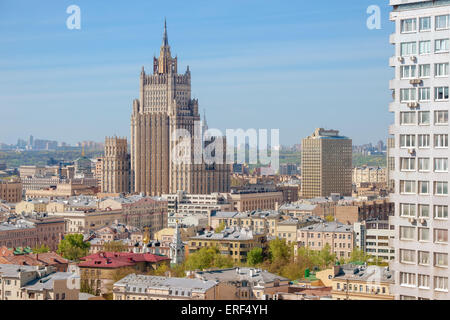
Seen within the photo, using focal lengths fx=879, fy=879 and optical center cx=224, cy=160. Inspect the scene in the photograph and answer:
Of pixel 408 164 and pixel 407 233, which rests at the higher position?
pixel 408 164

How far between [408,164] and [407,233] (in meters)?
1.20

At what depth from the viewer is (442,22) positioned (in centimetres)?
1516

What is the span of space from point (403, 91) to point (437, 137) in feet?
3.53

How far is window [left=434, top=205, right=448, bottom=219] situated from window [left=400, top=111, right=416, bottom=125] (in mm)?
1568

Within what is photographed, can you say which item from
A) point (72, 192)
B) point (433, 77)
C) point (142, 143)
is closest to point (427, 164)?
point (433, 77)

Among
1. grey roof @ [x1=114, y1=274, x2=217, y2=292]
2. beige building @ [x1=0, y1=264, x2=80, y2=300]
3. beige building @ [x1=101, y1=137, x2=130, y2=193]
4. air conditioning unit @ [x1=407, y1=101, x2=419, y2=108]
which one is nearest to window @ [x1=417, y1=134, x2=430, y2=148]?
air conditioning unit @ [x1=407, y1=101, x2=419, y2=108]

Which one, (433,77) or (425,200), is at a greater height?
(433,77)

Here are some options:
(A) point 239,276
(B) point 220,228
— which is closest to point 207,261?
(A) point 239,276

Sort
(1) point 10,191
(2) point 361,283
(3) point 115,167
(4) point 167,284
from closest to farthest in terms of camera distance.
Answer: (4) point 167,284, (2) point 361,283, (3) point 115,167, (1) point 10,191

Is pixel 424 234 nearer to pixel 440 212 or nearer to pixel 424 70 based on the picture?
pixel 440 212

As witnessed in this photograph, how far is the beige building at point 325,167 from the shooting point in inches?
3927

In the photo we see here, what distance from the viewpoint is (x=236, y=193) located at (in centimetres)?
7856

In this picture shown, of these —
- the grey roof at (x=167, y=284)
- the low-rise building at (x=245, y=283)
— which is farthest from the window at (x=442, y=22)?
the low-rise building at (x=245, y=283)
